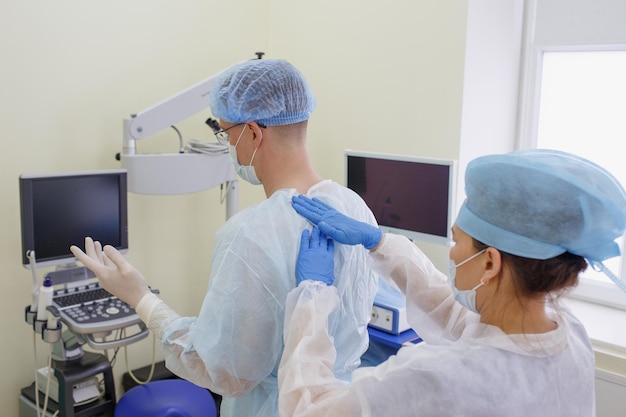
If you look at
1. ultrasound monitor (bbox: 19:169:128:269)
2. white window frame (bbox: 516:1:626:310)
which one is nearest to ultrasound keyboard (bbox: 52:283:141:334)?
ultrasound monitor (bbox: 19:169:128:269)

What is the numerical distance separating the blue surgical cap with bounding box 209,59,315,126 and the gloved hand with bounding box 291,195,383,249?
207mm

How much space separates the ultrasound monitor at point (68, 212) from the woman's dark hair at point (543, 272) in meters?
1.62

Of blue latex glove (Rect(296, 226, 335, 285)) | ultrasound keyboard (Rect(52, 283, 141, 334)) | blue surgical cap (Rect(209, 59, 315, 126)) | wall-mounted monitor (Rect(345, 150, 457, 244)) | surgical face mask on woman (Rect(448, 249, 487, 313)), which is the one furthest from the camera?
wall-mounted monitor (Rect(345, 150, 457, 244))

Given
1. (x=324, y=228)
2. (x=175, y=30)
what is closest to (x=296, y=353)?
(x=324, y=228)

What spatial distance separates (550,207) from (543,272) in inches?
4.4

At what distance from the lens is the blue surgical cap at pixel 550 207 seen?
3.42 ft

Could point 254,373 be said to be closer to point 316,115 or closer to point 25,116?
point 25,116

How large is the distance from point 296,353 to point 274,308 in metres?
0.15

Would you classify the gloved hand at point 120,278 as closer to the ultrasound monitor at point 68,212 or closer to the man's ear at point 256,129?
the man's ear at point 256,129

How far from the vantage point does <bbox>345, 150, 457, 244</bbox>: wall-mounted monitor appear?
7.71ft

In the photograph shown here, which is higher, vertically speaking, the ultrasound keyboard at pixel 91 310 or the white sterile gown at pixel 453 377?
the white sterile gown at pixel 453 377

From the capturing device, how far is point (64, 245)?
7.36 ft

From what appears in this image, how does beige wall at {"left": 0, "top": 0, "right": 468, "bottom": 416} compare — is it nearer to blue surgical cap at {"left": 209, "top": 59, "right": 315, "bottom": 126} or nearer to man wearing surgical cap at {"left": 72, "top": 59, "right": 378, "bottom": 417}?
man wearing surgical cap at {"left": 72, "top": 59, "right": 378, "bottom": 417}

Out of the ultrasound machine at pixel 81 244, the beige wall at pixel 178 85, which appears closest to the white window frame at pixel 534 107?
the beige wall at pixel 178 85
